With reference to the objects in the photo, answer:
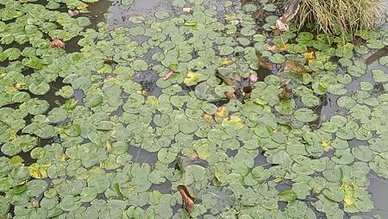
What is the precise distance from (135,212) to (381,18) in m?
2.95

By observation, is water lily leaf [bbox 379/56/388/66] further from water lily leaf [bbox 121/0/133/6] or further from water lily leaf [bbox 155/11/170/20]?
water lily leaf [bbox 121/0/133/6]

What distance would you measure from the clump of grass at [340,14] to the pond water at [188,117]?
0.43 ft

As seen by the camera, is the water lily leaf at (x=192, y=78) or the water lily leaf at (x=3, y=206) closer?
the water lily leaf at (x=3, y=206)

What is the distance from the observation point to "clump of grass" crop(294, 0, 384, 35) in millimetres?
4523

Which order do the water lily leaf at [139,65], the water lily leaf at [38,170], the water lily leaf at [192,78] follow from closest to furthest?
the water lily leaf at [38,170] → the water lily leaf at [192,78] → the water lily leaf at [139,65]

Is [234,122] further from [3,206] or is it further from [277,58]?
[3,206]

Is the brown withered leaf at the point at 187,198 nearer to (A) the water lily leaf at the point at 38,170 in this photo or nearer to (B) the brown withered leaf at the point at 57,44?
(A) the water lily leaf at the point at 38,170

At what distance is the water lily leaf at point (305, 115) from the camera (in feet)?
12.7

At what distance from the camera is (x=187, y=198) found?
3270mm

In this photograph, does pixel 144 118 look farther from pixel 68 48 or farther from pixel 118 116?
pixel 68 48

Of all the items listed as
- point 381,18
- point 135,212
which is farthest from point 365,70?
point 135,212

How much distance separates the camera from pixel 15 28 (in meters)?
4.60

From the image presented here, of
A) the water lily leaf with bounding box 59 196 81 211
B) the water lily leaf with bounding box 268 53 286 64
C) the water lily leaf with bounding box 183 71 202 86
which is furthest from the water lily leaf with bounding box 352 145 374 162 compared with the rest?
the water lily leaf with bounding box 59 196 81 211

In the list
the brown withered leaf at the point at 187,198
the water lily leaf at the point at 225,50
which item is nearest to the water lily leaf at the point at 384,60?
the water lily leaf at the point at 225,50
